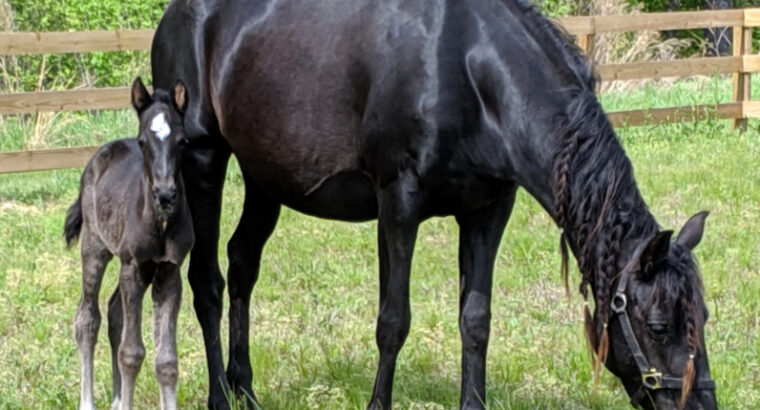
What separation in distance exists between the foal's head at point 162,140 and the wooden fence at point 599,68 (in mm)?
6277

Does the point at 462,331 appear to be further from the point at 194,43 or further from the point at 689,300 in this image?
the point at 194,43

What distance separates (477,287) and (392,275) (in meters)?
0.38

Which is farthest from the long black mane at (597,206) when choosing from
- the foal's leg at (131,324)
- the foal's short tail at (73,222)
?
the foal's short tail at (73,222)

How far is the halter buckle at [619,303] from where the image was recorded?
4305mm

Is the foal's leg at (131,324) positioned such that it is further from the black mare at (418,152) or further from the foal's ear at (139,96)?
the black mare at (418,152)

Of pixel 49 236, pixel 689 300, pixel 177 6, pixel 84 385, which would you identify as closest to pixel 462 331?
pixel 689 300

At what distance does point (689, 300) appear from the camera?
4.19 m

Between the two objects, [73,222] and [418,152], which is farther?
[73,222]

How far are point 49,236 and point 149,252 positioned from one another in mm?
4323

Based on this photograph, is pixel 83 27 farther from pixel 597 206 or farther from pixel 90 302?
pixel 597 206

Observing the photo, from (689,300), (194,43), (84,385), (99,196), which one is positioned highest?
(194,43)

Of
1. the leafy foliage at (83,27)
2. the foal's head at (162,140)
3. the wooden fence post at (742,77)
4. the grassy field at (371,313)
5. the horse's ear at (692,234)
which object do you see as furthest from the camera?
the leafy foliage at (83,27)

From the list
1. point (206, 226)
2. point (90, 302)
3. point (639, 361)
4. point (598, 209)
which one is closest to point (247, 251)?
point (206, 226)

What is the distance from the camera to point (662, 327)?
13.8 feet
